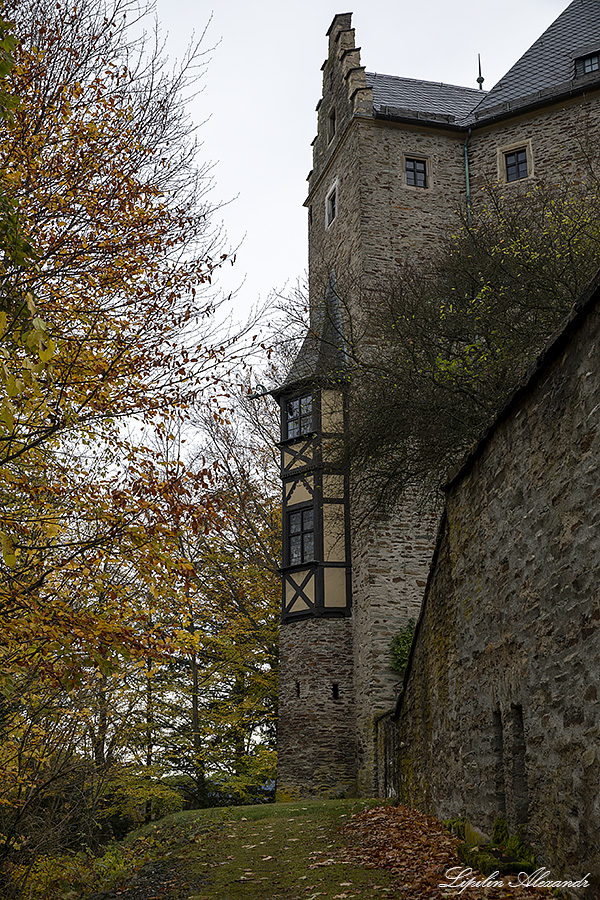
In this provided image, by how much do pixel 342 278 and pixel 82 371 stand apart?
14650 millimetres

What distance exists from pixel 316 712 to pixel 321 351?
798 centimetres

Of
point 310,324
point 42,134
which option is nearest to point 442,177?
point 310,324

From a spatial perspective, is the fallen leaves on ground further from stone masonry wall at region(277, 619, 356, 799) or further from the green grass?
stone masonry wall at region(277, 619, 356, 799)

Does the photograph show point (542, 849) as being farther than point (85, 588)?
No

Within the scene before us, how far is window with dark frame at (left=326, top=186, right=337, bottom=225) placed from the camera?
2234 cm

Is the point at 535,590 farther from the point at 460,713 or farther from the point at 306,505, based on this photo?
the point at 306,505

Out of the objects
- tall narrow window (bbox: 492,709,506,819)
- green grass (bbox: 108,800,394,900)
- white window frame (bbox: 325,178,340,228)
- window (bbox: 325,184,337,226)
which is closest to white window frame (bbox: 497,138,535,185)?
white window frame (bbox: 325,178,340,228)

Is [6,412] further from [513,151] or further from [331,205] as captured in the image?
[331,205]

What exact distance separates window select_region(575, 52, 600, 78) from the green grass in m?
17.1

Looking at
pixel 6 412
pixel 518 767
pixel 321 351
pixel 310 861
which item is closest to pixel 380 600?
pixel 321 351

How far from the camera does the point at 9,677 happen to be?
6000 millimetres

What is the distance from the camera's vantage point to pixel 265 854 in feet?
29.0

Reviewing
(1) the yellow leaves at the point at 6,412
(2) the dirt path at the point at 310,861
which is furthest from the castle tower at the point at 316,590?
(1) the yellow leaves at the point at 6,412

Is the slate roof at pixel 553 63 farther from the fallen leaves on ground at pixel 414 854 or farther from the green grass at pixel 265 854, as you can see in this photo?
the fallen leaves on ground at pixel 414 854
